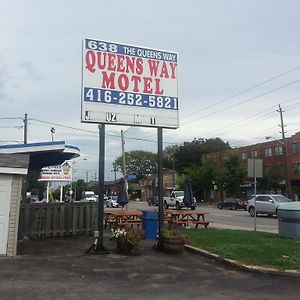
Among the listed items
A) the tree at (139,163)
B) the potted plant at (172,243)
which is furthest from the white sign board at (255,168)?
the tree at (139,163)

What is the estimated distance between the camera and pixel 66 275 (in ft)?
30.4

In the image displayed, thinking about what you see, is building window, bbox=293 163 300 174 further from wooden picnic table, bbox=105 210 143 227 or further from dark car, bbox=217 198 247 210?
wooden picnic table, bbox=105 210 143 227

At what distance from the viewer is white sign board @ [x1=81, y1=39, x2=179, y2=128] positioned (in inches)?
504

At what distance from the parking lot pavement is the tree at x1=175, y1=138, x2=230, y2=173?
88.1 m

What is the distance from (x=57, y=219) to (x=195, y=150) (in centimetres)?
8487

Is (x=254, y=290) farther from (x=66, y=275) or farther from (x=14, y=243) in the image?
(x=14, y=243)

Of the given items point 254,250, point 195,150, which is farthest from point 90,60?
point 195,150

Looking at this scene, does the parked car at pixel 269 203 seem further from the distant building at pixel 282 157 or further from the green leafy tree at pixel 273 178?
the green leafy tree at pixel 273 178

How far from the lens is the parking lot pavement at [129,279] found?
784cm

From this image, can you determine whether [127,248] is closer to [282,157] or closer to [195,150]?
[282,157]

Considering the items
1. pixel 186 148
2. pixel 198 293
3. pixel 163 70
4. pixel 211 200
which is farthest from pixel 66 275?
pixel 186 148

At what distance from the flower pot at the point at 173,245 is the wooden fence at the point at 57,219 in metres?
5.28

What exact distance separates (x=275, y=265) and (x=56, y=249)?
20.2 ft

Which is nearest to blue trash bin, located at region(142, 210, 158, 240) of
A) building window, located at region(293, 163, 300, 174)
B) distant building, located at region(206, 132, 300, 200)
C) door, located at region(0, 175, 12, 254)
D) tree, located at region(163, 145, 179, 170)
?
door, located at region(0, 175, 12, 254)
